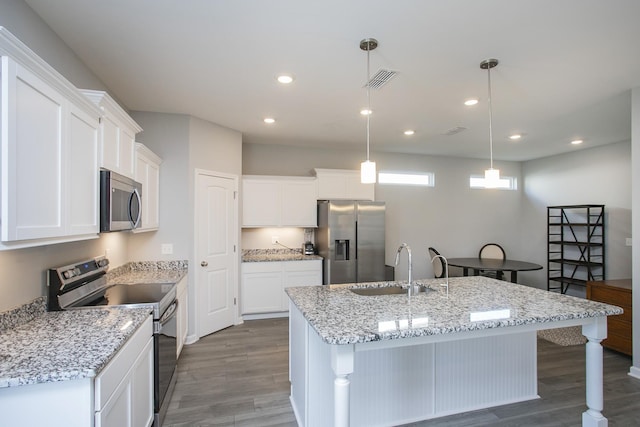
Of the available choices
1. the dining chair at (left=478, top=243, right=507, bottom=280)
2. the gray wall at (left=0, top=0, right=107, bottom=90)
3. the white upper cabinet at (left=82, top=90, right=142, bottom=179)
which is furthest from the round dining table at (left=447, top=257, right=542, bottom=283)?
the gray wall at (left=0, top=0, right=107, bottom=90)

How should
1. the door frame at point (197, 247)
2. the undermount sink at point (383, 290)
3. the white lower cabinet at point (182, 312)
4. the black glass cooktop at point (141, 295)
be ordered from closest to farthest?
the black glass cooktop at point (141, 295)
the undermount sink at point (383, 290)
the white lower cabinet at point (182, 312)
the door frame at point (197, 247)

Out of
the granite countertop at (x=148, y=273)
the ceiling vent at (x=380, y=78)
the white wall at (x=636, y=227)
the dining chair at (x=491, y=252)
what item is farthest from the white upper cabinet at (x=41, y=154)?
the dining chair at (x=491, y=252)

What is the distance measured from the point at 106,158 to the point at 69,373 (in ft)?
4.66

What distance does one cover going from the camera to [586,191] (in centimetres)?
548

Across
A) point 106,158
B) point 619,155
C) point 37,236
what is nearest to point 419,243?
point 619,155

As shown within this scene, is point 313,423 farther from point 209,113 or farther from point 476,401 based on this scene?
point 209,113

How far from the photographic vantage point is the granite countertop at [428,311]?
162 centimetres

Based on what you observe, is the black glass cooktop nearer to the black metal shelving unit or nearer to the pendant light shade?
the pendant light shade

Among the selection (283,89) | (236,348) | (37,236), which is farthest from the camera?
(236,348)

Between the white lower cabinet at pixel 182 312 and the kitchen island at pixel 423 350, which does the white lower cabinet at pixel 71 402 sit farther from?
the white lower cabinet at pixel 182 312

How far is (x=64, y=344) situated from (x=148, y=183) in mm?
1992

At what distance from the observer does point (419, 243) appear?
5980 millimetres

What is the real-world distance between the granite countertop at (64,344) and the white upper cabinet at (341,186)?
11.1ft

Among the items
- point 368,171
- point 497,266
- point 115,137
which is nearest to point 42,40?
point 115,137
